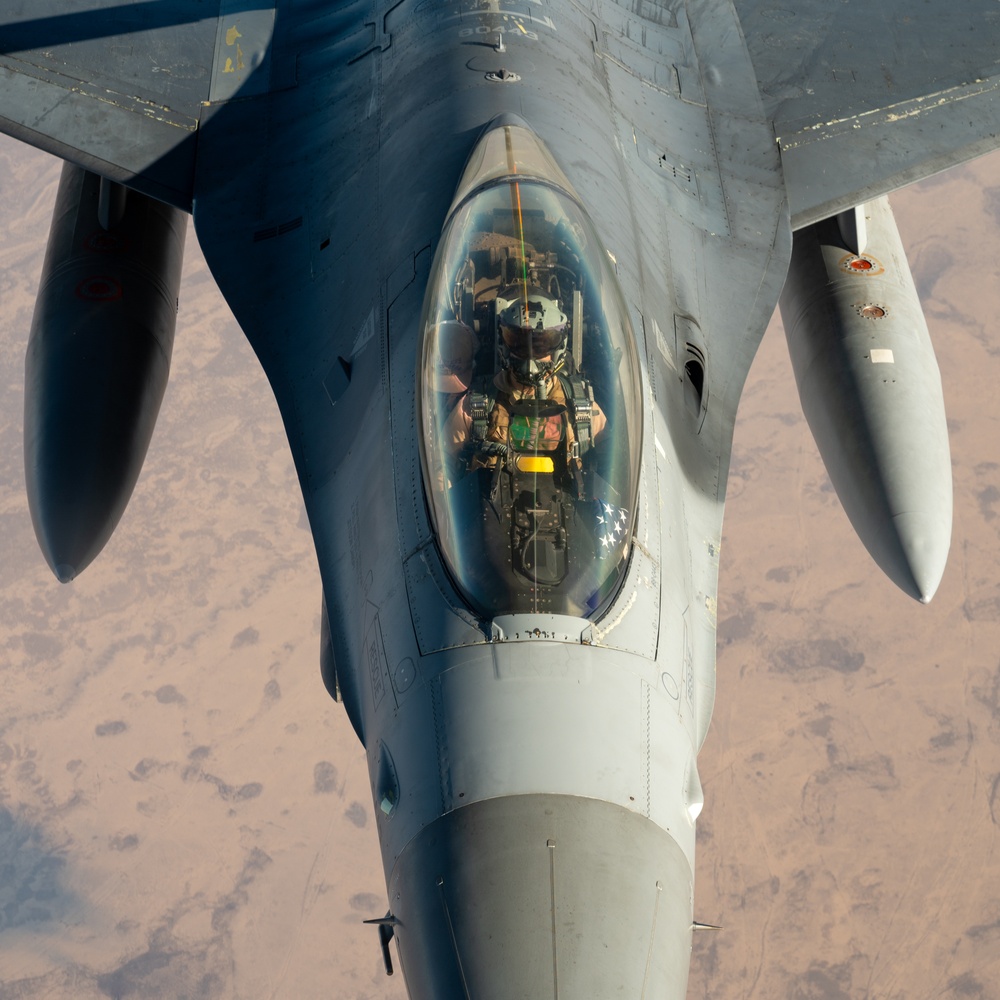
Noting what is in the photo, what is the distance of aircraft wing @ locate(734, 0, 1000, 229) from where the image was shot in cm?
1061

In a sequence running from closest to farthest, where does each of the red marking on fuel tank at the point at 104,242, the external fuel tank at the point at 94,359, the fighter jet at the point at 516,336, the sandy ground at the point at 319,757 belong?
the fighter jet at the point at 516,336 < the external fuel tank at the point at 94,359 < the red marking on fuel tank at the point at 104,242 < the sandy ground at the point at 319,757

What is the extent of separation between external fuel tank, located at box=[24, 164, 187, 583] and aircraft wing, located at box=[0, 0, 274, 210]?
4.27 ft

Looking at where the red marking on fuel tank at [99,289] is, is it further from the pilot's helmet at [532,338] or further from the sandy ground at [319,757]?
the sandy ground at [319,757]

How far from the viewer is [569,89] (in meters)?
9.88

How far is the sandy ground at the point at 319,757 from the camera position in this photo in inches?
878

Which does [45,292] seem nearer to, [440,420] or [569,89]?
[569,89]

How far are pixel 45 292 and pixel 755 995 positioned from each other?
1806 centimetres

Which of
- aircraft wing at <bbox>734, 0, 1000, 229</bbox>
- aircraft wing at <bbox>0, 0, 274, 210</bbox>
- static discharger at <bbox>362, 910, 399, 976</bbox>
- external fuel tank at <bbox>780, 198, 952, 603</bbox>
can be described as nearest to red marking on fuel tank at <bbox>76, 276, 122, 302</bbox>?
aircraft wing at <bbox>0, 0, 274, 210</bbox>

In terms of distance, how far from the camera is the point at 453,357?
6.70 metres

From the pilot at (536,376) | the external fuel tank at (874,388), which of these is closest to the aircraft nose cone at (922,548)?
the external fuel tank at (874,388)

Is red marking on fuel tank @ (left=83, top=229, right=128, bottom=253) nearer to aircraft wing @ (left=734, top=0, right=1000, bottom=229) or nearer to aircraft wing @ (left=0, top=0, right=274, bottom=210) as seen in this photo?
aircraft wing @ (left=0, top=0, right=274, bottom=210)

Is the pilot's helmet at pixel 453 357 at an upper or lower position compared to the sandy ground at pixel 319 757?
upper

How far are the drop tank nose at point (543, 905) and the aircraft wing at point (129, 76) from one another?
274 inches

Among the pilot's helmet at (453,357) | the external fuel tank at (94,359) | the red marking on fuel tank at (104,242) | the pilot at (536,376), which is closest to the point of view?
the pilot at (536,376)
